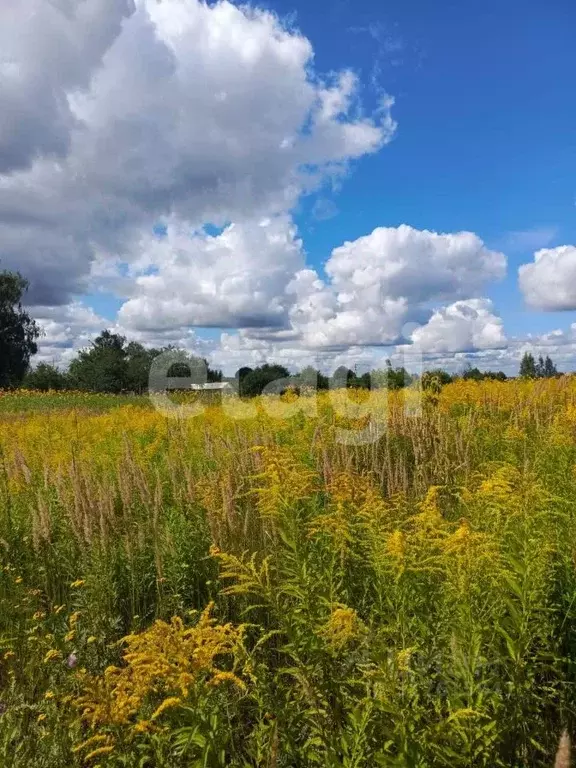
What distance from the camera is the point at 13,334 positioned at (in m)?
48.7

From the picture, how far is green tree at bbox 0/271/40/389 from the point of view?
4778 cm

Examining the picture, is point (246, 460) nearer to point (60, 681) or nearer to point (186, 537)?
point (186, 537)

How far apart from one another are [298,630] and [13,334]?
171 feet

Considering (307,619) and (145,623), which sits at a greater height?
(307,619)

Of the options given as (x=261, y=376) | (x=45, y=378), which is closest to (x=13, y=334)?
(x=45, y=378)

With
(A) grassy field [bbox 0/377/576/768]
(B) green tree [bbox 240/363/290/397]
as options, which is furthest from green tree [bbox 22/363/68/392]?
(A) grassy field [bbox 0/377/576/768]

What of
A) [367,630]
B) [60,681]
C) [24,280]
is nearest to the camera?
[367,630]

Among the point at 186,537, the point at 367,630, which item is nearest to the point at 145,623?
the point at 186,537

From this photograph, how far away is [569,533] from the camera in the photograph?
9.48 ft

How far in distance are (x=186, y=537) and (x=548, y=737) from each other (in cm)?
236

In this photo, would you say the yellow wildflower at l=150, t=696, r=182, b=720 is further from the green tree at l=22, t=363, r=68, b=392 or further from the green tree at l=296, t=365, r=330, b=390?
the green tree at l=22, t=363, r=68, b=392

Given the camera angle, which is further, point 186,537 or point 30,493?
point 30,493

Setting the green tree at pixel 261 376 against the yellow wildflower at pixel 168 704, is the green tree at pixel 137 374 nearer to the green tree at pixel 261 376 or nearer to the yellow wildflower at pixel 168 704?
the green tree at pixel 261 376

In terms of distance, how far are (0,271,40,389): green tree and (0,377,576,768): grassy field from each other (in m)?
48.0
